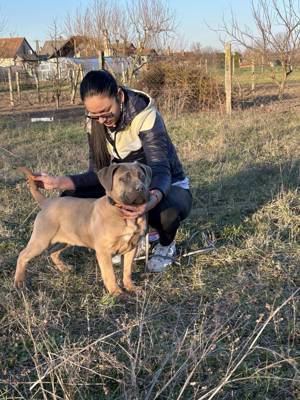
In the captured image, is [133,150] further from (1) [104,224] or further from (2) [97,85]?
(1) [104,224]

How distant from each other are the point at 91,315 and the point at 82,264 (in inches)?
42.1

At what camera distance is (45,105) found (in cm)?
2147

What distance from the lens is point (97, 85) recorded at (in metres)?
3.82

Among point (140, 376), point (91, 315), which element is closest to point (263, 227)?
point (91, 315)

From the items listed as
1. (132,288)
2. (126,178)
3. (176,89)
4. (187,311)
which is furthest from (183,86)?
(187,311)

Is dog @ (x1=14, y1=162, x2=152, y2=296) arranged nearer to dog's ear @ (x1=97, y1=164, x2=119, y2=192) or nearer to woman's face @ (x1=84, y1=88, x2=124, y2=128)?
dog's ear @ (x1=97, y1=164, x2=119, y2=192)

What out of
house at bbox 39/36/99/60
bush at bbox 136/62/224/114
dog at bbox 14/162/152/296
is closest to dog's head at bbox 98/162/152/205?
dog at bbox 14/162/152/296

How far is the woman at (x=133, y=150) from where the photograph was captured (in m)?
3.92

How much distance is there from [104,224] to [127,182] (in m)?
0.42

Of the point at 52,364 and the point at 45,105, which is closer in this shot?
the point at 52,364

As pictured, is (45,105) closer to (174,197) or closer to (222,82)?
(222,82)

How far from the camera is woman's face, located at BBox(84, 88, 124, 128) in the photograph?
3.88m

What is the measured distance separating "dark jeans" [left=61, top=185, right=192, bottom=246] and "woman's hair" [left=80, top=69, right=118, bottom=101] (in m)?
1.04

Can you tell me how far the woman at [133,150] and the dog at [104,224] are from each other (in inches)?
5.2
